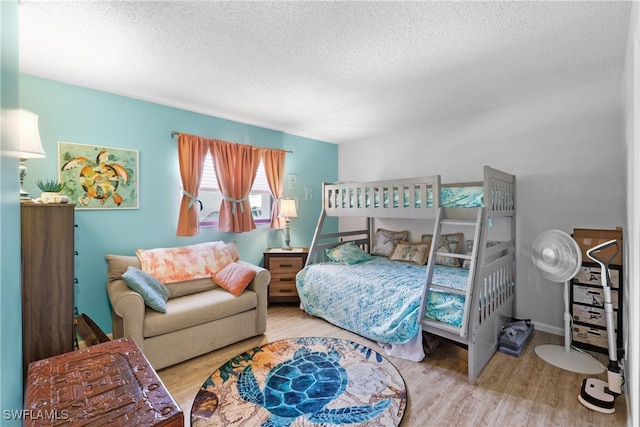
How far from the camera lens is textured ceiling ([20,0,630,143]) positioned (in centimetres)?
172

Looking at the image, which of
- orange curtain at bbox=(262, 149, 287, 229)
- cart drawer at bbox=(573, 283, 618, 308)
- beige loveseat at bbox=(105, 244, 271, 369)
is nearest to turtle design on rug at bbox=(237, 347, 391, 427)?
beige loveseat at bbox=(105, 244, 271, 369)

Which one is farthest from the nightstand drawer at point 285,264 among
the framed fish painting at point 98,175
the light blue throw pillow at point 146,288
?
the framed fish painting at point 98,175

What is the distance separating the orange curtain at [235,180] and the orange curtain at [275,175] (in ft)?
0.77

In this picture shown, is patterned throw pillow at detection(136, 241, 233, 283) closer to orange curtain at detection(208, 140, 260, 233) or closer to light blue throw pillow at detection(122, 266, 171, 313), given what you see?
light blue throw pillow at detection(122, 266, 171, 313)

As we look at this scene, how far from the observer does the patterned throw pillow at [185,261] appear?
9.32ft

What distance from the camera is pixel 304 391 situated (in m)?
2.10

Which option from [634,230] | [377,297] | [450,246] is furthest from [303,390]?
[450,246]

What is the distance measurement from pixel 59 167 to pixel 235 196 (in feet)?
5.50

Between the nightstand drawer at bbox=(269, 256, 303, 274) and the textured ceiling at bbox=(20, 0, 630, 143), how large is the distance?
1.95 metres

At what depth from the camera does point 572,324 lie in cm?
269

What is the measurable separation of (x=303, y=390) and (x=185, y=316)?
1.17m

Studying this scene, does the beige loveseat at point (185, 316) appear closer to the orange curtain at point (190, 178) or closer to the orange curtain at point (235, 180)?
the orange curtain at point (190, 178)

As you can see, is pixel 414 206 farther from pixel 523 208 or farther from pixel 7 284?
pixel 7 284

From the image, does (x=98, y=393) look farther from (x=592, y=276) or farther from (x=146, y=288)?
(x=592, y=276)
